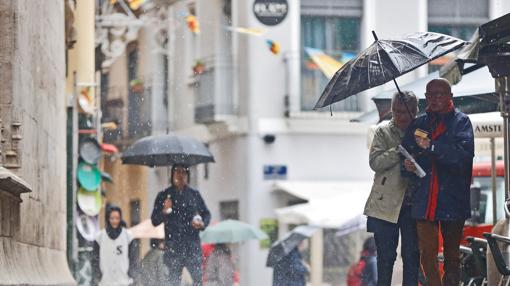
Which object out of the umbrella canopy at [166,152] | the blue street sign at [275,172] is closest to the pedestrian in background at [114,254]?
the umbrella canopy at [166,152]

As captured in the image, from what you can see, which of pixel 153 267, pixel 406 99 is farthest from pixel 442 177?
pixel 153 267

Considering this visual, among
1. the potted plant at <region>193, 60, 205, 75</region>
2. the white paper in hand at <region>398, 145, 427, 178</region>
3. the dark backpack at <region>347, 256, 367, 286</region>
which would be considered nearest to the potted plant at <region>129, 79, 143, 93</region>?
the potted plant at <region>193, 60, 205, 75</region>

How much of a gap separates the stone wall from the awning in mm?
12915

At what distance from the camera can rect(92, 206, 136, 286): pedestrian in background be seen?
22719 mm

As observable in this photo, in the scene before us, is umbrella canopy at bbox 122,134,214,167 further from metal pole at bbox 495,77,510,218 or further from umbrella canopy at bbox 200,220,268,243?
metal pole at bbox 495,77,510,218

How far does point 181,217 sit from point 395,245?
5.08 metres

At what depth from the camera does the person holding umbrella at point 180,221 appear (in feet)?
59.5

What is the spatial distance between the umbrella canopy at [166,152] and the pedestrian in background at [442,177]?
9.51m

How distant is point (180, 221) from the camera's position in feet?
59.9

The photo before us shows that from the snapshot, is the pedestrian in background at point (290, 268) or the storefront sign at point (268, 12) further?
the storefront sign at point (268, 12)

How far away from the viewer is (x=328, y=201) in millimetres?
34656

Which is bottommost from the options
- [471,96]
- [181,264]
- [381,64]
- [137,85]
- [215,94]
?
[181,264]

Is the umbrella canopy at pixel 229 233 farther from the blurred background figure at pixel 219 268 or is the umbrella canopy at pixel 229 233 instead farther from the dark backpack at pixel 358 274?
the blurred background figure at pixel 219 268

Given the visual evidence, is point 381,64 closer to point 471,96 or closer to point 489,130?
point 471,96
